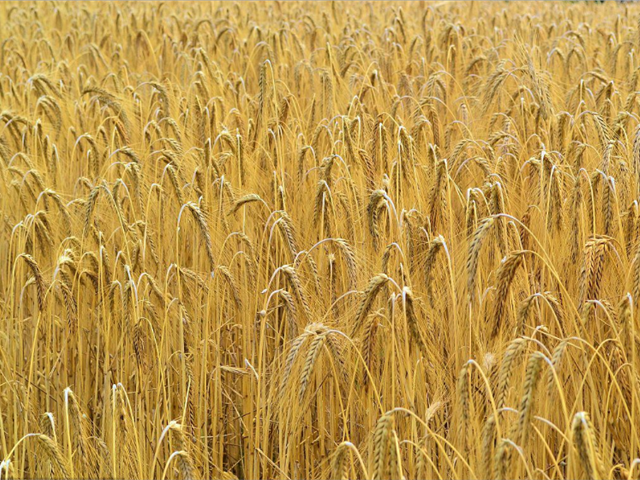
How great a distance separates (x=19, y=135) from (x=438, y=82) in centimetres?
182

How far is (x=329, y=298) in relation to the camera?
2.32 meters

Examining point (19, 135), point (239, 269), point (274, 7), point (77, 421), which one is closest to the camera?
point (77, 421)

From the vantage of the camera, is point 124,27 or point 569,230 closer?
point 569,230

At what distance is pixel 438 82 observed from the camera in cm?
372

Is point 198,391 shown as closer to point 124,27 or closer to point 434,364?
point 434,364

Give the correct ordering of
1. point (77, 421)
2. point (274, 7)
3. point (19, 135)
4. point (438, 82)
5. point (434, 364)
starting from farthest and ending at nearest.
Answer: point (274, 7), point (438, 82), point (19, 135), point (434, 364), point (77, 421)

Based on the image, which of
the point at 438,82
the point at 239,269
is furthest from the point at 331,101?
the point at 239,269

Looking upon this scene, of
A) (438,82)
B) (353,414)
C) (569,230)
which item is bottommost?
(353,414)

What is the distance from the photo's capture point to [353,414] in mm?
2018

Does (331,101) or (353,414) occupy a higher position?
(331,101)

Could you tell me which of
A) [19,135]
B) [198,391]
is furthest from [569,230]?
[19,135]

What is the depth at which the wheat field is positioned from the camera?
1.62 metres

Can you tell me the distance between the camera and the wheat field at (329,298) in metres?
1.62

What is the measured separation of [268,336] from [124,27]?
4579mm
